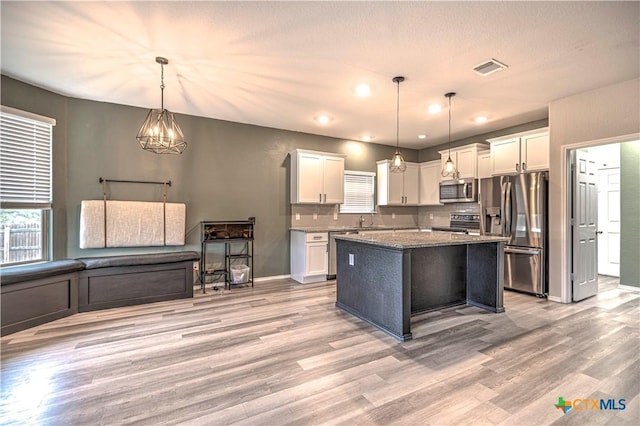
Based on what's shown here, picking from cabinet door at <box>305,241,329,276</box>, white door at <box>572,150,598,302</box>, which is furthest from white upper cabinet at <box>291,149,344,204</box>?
white door at <box>572,150,598,302</box>

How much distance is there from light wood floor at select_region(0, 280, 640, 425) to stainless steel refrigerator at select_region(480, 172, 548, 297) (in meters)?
0.71

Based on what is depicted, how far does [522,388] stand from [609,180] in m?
5.62

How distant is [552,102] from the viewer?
4074mm

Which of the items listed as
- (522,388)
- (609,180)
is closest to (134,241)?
(522,388)

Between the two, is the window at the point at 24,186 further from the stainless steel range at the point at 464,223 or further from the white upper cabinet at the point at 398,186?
the stainless steel range at the point at 464,223

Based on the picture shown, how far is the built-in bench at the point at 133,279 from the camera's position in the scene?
3691mm

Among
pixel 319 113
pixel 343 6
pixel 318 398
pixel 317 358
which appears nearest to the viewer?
pixel 318 398

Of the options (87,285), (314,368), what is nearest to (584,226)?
(314,368)

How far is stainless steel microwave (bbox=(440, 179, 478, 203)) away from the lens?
554cm

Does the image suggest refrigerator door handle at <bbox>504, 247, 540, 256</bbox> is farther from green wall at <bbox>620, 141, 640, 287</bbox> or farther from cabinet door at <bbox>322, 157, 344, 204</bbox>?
cabinet door at <bbox>322, 157, 344, 204</bbox>

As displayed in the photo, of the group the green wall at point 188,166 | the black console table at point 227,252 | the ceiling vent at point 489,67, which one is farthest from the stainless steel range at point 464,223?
the black console table at point 227,252

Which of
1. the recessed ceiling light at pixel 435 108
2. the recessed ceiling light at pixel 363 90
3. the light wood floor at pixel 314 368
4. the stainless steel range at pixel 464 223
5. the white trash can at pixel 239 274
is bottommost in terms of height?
the light wood floor at pixel 314 368

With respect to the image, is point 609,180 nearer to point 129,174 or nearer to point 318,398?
point 318,398

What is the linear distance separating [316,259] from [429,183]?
3132 millimetres
